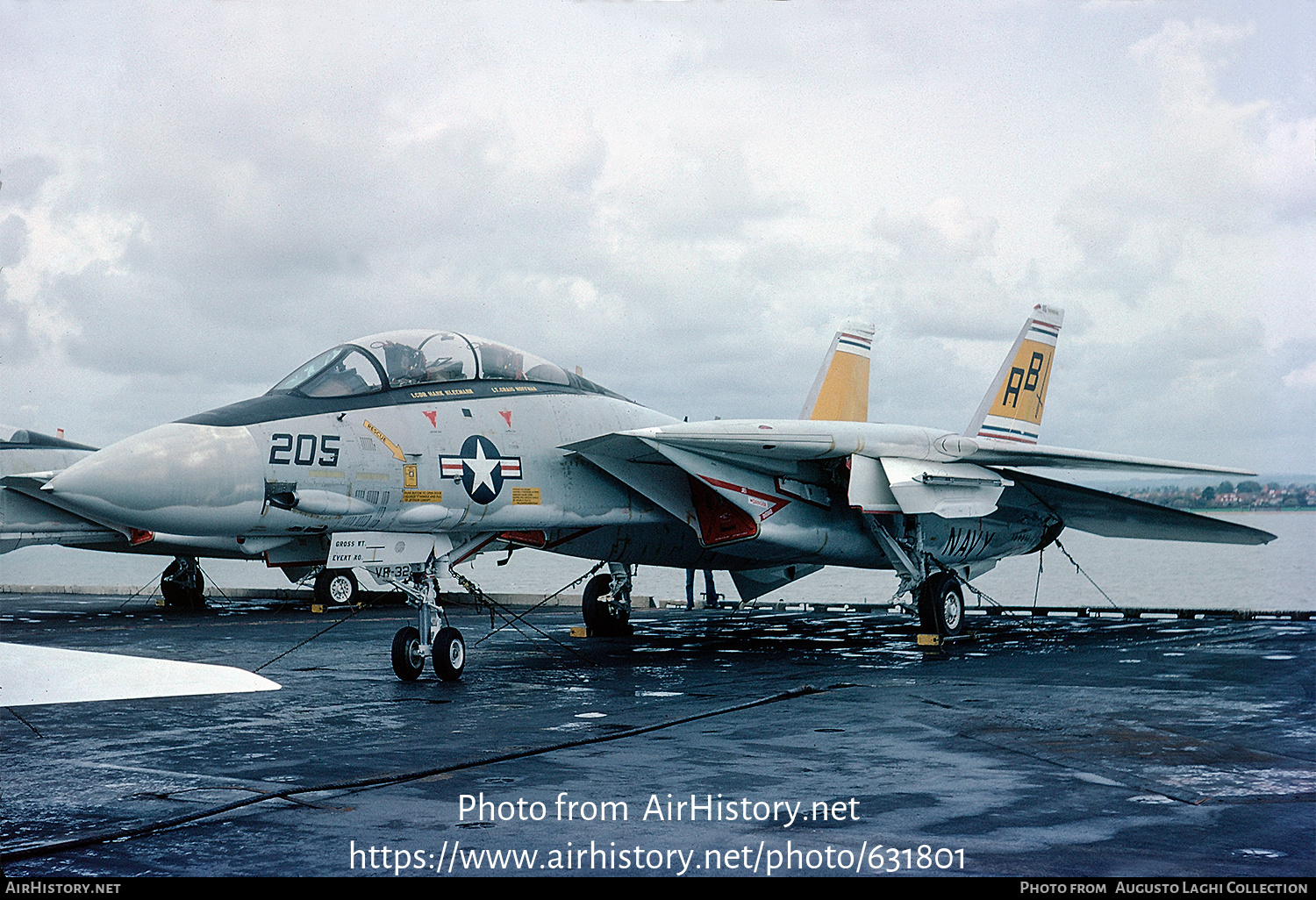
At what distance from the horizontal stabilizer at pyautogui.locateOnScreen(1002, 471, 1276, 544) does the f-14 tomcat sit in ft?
0.12

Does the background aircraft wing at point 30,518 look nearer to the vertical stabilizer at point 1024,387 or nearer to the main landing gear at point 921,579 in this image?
the main landing gear at point 921,579

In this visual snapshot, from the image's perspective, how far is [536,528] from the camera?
1092 cm

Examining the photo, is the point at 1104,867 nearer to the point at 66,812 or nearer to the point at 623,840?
the point at 623,840

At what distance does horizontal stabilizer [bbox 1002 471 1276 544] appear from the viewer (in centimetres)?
1431

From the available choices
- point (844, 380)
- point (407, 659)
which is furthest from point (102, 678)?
point (844, 380)

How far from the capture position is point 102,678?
37.8 ft

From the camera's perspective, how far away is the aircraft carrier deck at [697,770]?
4.31 m

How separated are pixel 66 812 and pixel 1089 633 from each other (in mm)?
13066

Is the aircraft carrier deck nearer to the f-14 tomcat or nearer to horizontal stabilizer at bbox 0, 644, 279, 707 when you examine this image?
horizontal stabilizer at bbox 0, 644, 279, 707

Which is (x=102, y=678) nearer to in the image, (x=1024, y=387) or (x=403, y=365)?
(x=403, y=365)

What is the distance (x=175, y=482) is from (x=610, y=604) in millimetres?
7471

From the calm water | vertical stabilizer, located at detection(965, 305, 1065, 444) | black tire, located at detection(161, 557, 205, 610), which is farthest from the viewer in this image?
the calm water

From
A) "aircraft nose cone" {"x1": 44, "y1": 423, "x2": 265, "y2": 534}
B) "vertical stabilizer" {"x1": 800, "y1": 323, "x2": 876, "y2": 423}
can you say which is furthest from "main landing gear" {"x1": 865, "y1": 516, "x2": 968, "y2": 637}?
"aircraft nose cone" {"x1": 44, "y1": 423, "x2": 265, "y2": 534}

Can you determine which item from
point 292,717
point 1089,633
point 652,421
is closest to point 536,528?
point 652,421
